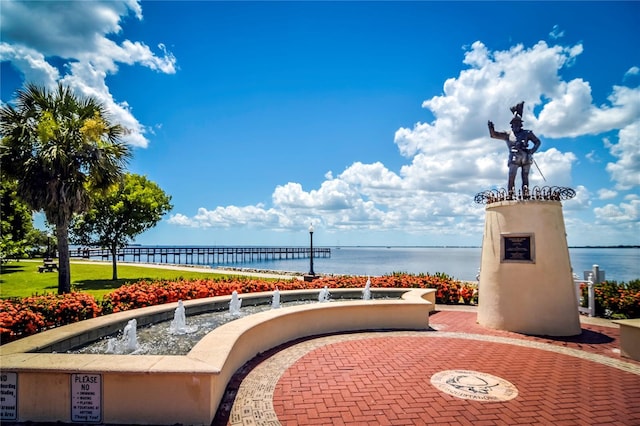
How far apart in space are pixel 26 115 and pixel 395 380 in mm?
16665

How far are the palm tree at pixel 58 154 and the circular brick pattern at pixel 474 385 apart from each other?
14720 mm

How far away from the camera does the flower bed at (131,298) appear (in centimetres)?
691

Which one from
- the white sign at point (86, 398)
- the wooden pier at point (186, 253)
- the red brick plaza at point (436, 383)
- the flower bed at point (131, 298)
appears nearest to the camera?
the white sign at point (86, 398)

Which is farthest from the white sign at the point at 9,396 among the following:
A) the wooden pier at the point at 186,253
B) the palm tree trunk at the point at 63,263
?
the wooden pier at the point at 186,253

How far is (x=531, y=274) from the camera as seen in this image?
1088cm

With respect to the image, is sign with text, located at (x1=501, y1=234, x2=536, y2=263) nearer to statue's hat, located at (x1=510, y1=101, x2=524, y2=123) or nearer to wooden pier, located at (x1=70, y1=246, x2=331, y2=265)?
statue's hat, located at (x1=510, y1=101, x2=524, y2=123)

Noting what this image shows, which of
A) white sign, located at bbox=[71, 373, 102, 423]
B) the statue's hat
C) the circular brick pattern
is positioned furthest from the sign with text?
white sign, located at bbox=[71, 373, 102, 423]

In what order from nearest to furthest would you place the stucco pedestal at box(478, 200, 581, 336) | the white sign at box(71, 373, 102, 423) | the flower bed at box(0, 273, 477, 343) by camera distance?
1. the white sign at box(71, 373, 102, 423)
2. the flower bed at box(0, 273, 477, 343)
3. the stucco pedestal at box(478, 200, 581, 336)

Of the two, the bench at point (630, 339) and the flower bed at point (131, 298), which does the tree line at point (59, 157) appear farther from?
the bench at point (630, 339)

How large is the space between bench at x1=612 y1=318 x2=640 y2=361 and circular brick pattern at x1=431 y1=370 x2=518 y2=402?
394 centimetres

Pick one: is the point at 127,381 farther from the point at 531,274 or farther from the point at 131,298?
the point at 531,274

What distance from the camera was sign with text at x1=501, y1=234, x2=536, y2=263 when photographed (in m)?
10.9

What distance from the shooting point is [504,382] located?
22.2 feet

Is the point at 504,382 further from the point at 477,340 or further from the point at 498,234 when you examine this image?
the point at 498,234
